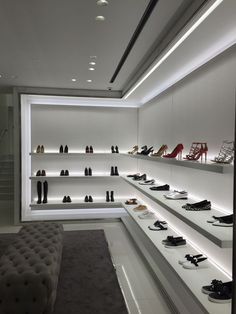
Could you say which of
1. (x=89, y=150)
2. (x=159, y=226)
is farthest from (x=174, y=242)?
(x=89, y=150)

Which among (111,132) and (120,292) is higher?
(111,132)

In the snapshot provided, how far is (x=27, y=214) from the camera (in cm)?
539

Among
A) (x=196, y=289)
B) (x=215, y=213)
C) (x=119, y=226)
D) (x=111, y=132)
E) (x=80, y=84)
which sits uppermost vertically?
(x=80, y=84)

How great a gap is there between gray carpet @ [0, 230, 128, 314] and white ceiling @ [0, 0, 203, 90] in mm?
2562

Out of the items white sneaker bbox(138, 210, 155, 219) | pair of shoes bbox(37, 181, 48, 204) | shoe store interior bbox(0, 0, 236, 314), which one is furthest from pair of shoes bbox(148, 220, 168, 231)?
pair of shoes bbox(37, 181, 48, 204)

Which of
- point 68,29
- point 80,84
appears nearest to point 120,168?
point 80,84

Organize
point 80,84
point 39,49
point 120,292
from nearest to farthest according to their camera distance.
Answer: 1. point 120,292
2. point 39,49
3. point 80,84

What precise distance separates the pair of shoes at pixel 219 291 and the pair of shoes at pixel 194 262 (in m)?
0.37

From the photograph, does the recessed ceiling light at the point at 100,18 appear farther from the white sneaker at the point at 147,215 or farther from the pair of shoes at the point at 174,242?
the white sneaker at the point at 147,215

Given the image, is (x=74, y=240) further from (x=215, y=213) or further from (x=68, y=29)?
(x=68, y=29)

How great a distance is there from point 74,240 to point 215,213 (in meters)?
2.63

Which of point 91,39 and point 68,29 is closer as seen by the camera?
point 68,29

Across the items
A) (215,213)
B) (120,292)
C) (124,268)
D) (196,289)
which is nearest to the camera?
(196,289)

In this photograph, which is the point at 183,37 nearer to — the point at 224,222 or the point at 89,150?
the point at 224,222
